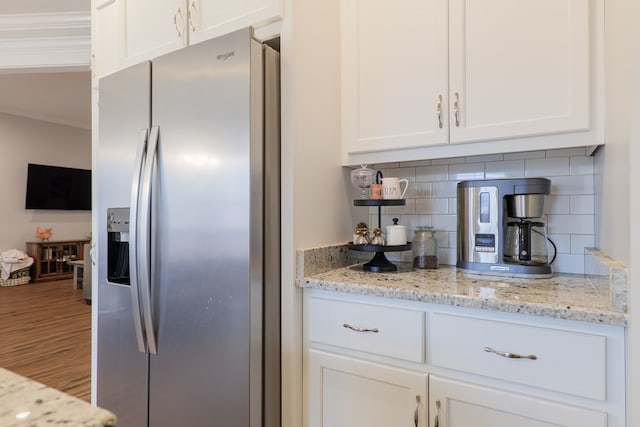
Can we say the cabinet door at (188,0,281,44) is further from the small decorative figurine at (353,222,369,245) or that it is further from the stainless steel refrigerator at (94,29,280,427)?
the small decorative figurine at (353,222,369,245)

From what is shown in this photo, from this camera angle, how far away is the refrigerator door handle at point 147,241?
150cm

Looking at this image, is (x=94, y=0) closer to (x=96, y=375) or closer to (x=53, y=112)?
(x=96, y=375)

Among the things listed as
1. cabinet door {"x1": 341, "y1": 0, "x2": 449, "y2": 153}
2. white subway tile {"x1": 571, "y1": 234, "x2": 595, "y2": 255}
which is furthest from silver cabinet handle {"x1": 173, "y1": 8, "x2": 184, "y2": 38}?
white subway tile {"x1": 571, "y1": 234, "x2": 595, "y2": 255}

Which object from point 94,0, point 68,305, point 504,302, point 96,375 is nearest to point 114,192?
point 96,375

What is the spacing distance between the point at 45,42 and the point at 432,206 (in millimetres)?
3032

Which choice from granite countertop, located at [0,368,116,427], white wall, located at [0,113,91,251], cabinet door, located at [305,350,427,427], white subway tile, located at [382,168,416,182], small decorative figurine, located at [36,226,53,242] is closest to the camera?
granite countertop, located at [0,368,116,427]

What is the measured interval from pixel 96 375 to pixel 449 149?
6.06 feet

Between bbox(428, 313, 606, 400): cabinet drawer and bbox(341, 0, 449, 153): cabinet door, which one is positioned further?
bbox(341, 0, 449, 153): cabinet door

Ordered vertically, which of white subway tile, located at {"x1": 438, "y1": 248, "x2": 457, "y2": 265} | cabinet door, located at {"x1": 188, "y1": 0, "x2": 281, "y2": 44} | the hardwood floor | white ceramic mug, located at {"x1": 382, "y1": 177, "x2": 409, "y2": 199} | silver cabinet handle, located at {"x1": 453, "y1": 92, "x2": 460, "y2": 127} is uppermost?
cabinet door, located at {"x1": 188, "y1": 0, "x2": 281, "y2": 44}

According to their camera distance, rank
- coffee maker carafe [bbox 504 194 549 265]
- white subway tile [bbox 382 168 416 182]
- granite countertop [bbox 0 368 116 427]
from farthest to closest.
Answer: white subway tile [bbox 382 168 416 182] < coffee maker carafe [bbox 504 194 549 265] < granite countertop [bbox 0 368 116 427]

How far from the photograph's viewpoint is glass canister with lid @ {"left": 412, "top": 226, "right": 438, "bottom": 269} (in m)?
1.69

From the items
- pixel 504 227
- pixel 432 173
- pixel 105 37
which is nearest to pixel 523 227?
pixel 504 227

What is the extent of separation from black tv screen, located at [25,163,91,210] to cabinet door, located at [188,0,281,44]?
19.9ft

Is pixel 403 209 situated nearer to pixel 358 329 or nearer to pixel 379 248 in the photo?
pixel 379 248
